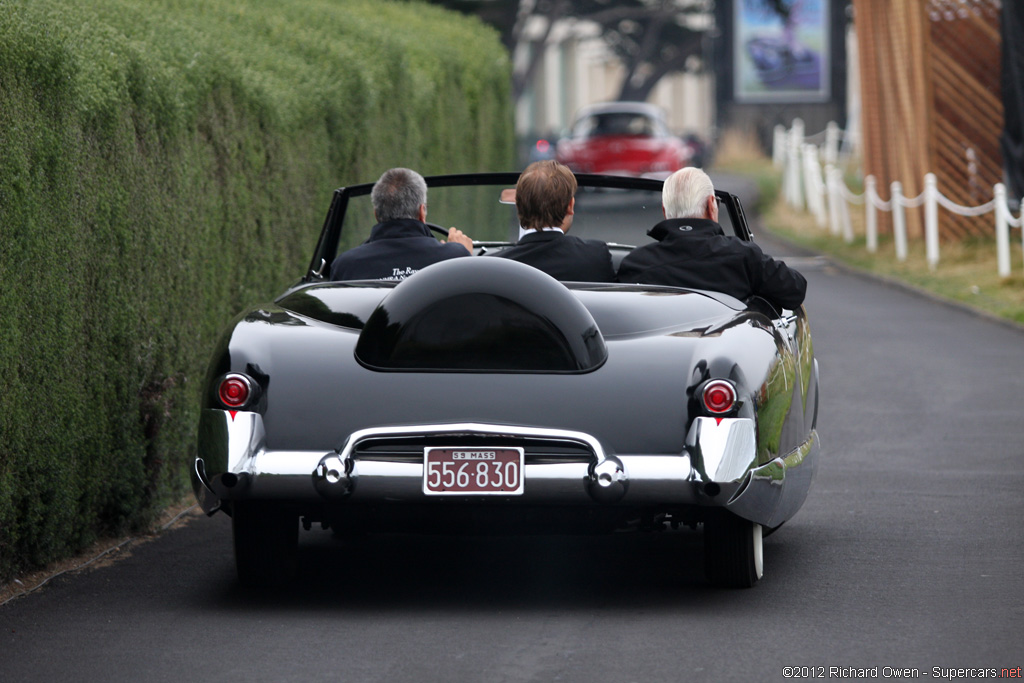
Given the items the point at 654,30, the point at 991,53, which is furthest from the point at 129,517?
the point at 654,30

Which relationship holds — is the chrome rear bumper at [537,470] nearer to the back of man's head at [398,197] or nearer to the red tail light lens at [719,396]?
the red tail light lens at [719,396]

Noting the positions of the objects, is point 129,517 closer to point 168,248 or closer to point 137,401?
point 137,401

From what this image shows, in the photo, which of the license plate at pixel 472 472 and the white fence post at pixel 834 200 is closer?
the license plate at pixel 472 472

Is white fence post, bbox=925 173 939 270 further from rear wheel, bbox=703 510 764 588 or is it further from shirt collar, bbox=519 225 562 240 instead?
rear wheel, bbox=703 510 764 588

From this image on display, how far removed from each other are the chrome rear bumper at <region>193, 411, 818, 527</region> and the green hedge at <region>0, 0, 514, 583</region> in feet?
3.02

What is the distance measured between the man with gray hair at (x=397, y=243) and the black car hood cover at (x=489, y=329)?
3.90ft

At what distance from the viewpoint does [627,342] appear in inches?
221

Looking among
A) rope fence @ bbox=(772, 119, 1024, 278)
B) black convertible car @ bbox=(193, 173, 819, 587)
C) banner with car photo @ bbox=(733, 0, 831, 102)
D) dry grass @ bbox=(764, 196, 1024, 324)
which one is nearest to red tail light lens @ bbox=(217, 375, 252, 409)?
black convertible car @ bbox=(193, 173, 819, 587)

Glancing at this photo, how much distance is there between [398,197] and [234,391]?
1561mm

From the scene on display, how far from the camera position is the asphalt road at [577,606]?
4.94m

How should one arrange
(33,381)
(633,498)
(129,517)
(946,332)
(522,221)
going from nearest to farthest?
(633,498), (33,381), (522,221), (129,517), (946,332)

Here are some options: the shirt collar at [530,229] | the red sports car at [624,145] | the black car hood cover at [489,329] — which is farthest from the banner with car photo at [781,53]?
the black car hood cover at [489,329]

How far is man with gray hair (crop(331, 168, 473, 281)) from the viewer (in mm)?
6746

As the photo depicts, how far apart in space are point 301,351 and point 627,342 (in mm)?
1054
